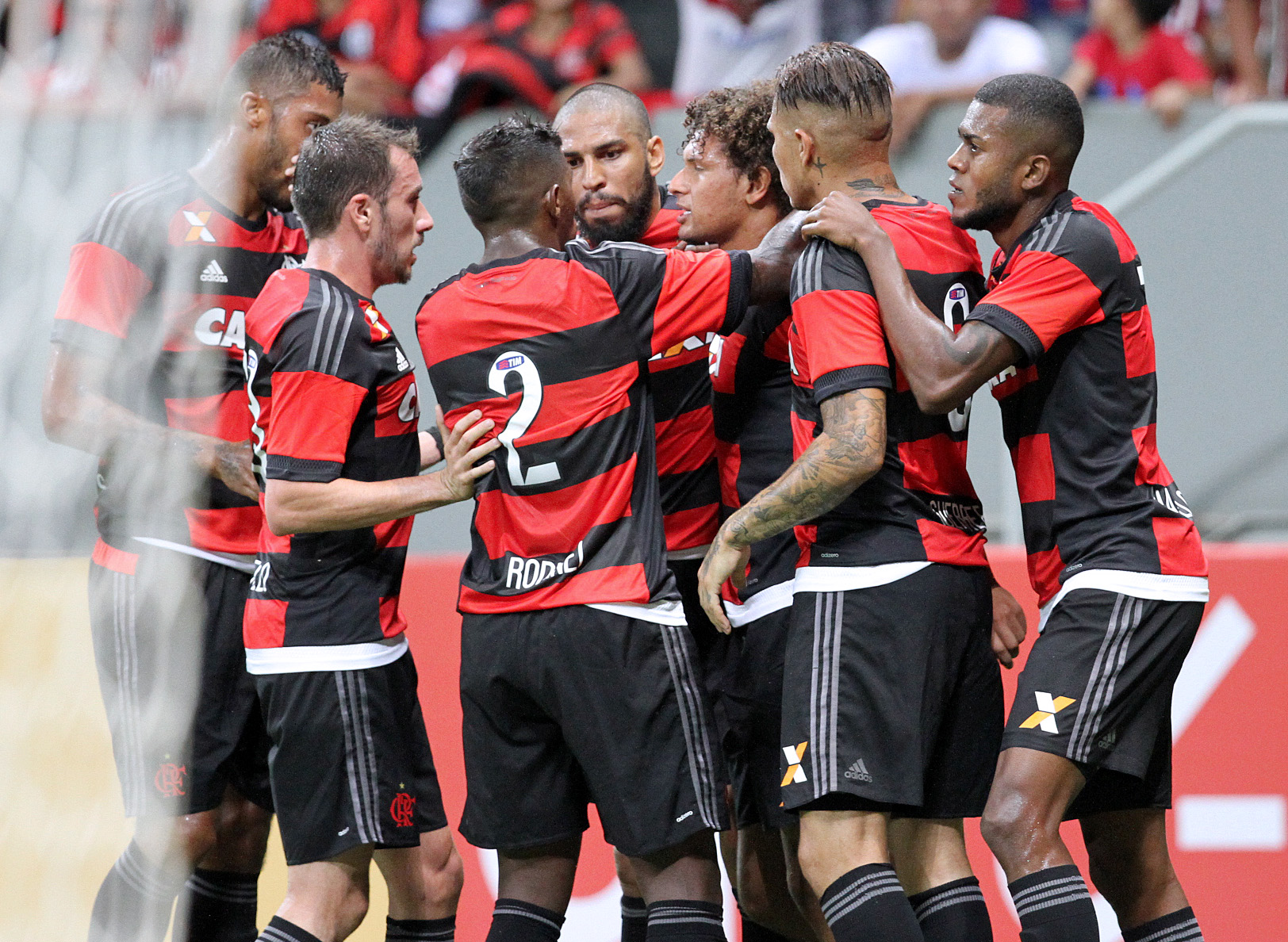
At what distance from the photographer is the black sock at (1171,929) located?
343 cm

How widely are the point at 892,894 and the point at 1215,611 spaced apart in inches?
92.6


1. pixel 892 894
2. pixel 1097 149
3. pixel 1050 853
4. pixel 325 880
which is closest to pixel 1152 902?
pixel 1050 853

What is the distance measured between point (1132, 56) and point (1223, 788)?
151 inches

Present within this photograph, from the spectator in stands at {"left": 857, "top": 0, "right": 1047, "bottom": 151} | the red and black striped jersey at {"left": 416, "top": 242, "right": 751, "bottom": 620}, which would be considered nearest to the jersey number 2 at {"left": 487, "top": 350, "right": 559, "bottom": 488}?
the red and black striped jersey at {"left": 416, "top": 242, "right": 751, "bottom": 620}

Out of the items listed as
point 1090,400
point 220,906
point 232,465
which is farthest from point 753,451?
point 220,906

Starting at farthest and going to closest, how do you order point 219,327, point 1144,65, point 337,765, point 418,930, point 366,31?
point 366,31
point 1144,65
point 219,327
point 418,930
point 337,765

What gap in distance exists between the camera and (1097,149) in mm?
6215

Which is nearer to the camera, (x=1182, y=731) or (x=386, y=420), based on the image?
(x=386, y=420)

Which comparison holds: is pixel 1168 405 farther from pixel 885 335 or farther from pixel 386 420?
pixel 386 420

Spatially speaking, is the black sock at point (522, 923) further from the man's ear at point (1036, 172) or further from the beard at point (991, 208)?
the man's ear at point (1036, 172)

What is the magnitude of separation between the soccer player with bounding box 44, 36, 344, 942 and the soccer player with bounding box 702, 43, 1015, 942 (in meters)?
1.63

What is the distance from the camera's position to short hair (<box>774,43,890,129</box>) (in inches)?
133

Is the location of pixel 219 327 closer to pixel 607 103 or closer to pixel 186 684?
pixel 186 684

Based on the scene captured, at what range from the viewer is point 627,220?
14.4ft
